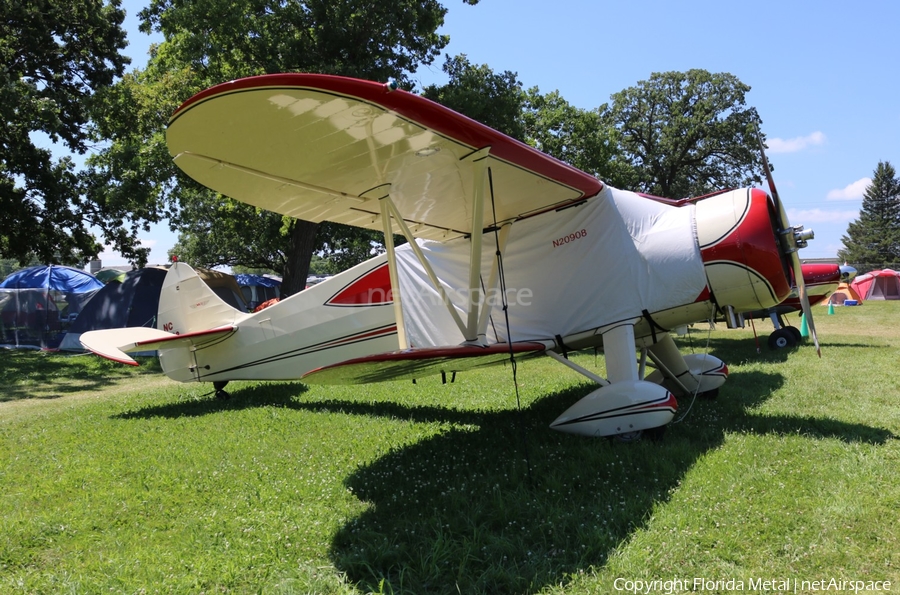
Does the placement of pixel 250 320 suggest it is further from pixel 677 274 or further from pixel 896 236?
pixel 896 236

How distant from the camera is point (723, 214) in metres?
5.18

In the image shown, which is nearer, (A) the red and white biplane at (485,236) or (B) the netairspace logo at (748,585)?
(B) the netairspace logo at (748,585)

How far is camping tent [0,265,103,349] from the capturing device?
59.0 feet

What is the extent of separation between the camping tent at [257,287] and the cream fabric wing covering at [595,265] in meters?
31.4

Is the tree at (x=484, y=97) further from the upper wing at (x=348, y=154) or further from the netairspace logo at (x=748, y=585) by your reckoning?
the netairspace logo at (x=748, y=585)

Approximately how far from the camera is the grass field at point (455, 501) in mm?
2949

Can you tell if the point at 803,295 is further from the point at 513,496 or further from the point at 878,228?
the point at 878,228

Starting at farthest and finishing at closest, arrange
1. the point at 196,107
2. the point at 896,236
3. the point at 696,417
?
the point at 896,236 → the point at 696,417 → the point at 196,107

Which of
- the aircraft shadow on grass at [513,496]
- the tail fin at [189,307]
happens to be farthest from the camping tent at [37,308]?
the aircraft shadow on grass at [513,496]

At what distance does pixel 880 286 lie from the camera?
3497 centimetres

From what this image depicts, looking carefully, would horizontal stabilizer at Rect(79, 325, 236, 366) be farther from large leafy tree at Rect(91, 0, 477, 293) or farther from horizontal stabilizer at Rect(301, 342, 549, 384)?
large leafy tree at Rect(91, 0, 477, 293)

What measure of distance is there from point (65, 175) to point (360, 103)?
1953cm

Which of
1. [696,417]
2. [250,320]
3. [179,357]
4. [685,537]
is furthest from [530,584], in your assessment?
[179,357]

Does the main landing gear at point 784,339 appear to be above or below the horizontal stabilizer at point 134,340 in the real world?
below
